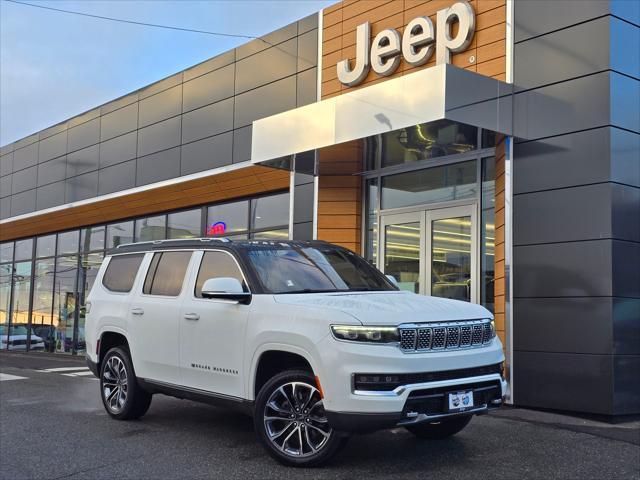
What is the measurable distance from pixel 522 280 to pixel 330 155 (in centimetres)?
381

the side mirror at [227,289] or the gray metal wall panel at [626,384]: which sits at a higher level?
the side mirror at [227,289]

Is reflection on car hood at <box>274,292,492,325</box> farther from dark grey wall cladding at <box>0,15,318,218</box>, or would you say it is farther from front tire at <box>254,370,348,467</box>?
dark grey wall cladding at <box>0,15,318,218</box>

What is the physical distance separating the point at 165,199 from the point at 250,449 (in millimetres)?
11713

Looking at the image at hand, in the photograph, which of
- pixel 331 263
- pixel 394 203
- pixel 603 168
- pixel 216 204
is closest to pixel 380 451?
pixel 331 263

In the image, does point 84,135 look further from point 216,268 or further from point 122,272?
point 216,268

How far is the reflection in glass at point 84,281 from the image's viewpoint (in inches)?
814

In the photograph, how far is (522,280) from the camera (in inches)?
347

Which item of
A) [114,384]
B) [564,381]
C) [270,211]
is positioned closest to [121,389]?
[114,384]

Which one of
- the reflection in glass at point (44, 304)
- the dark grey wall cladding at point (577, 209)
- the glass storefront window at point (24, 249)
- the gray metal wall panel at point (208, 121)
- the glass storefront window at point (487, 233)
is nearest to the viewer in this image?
the dark grey wall cladding at point (577, 209)

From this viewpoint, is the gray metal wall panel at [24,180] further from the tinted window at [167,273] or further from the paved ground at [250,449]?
the tinted window at [167,273]

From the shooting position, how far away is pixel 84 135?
18969mm

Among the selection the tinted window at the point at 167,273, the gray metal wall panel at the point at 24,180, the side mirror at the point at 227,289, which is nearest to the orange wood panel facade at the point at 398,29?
the tinted window at the point at 167,273

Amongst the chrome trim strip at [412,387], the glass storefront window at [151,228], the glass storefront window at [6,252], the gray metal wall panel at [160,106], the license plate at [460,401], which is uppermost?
the gray metal wall panel at [160,106]

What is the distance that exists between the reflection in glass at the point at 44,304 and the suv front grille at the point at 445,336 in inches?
778
